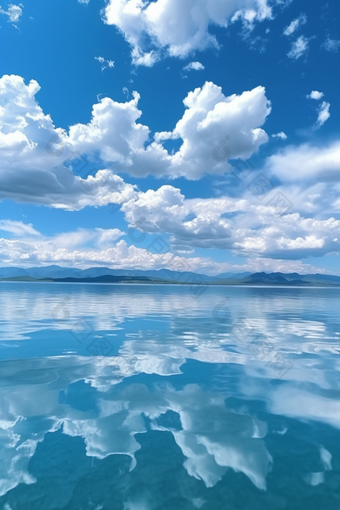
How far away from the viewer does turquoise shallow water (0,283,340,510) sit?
7.12m

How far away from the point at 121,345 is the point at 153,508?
1614 cm

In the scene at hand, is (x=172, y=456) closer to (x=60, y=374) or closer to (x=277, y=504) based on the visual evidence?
(x=277, y=504)

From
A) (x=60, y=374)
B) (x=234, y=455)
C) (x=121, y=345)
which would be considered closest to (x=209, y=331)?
(x=121, y=345)

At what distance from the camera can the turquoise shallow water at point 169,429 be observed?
7125 millimetres

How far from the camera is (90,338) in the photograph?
24562 millimetres

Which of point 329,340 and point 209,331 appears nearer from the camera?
point 329,340

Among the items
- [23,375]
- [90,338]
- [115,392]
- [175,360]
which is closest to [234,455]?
[115,392]

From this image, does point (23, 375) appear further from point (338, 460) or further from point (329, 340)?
point (329, 340)

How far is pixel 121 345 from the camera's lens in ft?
73.4

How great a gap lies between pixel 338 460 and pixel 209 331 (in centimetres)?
2071

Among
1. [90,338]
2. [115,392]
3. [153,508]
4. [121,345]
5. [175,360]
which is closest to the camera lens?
[153,508]

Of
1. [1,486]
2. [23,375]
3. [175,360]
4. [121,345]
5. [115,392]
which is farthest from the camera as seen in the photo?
[121,345]

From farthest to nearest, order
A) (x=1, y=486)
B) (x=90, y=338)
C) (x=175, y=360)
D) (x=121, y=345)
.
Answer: (x=90, y=338) → (x=121, y=345) → (x=175, y=360) → (x=1, y=486)

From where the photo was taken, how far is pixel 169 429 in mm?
10008
